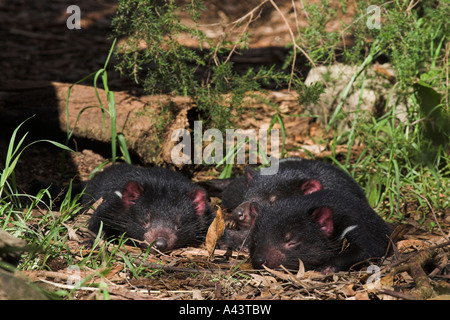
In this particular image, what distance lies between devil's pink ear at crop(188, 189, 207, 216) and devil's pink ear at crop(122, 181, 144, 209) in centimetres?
42

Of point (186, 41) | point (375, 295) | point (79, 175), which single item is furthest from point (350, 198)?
point (186, 41)

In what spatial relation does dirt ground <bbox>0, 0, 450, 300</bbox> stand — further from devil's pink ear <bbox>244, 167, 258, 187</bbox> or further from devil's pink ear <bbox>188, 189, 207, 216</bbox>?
devil's pink ear <bbox>244, 167, 258, 187</bbox>

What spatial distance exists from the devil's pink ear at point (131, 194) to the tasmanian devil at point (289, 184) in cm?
80

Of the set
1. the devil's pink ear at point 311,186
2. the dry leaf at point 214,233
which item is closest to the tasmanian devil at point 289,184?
the devil's pink ear at point 311,186

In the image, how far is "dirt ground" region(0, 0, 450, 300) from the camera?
304 centimetres

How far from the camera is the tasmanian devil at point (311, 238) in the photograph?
11.5 ft

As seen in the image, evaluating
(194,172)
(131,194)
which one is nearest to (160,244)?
(131,194)

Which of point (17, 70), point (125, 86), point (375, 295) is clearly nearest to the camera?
point (375, 295)

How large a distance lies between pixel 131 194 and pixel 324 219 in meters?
1.62

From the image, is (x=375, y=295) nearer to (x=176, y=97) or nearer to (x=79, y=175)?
(x=176, y=97)

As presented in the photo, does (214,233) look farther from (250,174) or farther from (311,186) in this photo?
(250,174)

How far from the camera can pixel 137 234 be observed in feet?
13.7

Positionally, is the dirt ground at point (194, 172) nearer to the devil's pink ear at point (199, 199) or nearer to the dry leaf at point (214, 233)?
the dry leaf at point (214, 233)

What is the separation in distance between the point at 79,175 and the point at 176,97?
1373 millimetres
